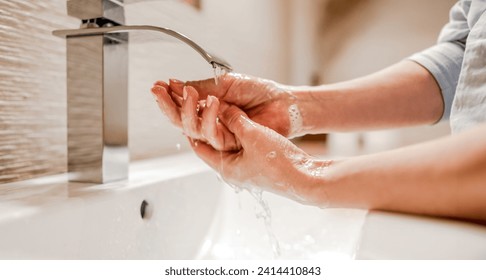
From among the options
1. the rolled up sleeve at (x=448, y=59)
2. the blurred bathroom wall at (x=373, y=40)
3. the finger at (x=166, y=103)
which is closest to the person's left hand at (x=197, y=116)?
the finger at (x=166, y=103)

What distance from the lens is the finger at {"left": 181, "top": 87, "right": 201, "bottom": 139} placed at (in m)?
0.55

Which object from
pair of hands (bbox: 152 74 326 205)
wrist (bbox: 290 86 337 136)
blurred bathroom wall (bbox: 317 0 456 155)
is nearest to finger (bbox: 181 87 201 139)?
pair of hands (bbox: 152 74 326 205)

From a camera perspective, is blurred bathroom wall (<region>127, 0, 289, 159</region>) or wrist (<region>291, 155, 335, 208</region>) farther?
blurred bathroom wall (<region>127, 0, 289, 159</region>)

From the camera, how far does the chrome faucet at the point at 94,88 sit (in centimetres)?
54

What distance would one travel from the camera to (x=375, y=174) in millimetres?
414

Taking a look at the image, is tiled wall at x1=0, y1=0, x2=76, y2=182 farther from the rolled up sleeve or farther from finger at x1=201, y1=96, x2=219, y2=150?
the rolled up sleeve

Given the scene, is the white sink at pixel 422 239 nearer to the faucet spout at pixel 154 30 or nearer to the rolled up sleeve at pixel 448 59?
the faucet spout at pixel 154 30

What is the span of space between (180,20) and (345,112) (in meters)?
0.50

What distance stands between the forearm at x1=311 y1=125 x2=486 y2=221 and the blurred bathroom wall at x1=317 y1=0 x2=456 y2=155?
120 cm

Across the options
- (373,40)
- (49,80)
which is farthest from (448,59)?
(373,40)

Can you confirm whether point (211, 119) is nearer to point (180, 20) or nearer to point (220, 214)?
point (220, 214)

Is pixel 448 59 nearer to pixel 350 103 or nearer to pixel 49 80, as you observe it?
pixel 350 103

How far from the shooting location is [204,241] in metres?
0.73

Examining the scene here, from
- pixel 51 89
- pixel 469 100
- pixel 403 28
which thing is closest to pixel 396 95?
pixel 469 100
